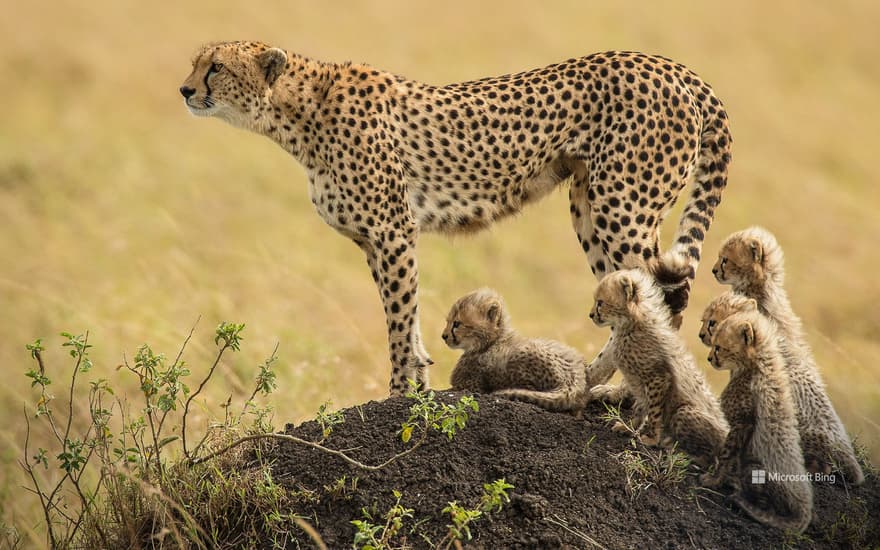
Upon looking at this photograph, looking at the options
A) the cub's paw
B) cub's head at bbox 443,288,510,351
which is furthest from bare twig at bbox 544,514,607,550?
cub's head at bbox 443,288,510,351

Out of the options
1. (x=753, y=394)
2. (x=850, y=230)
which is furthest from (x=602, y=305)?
(x=850, y=230)

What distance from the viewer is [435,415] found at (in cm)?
405

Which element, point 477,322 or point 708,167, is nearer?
point 477,322

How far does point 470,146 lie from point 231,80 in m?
1.21

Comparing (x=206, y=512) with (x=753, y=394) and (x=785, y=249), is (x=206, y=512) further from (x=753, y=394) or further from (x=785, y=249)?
(x=785, y=249)

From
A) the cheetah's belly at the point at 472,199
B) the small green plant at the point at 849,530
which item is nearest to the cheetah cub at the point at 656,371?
the small green plant at the point at 849,530

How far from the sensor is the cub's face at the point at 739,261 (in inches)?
182

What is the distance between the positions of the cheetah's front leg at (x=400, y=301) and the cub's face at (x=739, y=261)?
4.68 ft

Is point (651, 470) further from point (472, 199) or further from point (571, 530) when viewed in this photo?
point (472, 199)

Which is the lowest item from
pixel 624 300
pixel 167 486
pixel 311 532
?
pixel 311 532

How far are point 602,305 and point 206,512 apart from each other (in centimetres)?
173

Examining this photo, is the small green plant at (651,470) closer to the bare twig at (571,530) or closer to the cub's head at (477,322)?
the bare twig at (571,530)

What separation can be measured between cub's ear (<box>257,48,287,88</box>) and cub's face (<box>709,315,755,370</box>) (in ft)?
8.07

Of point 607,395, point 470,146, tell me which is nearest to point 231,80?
point 470,146
